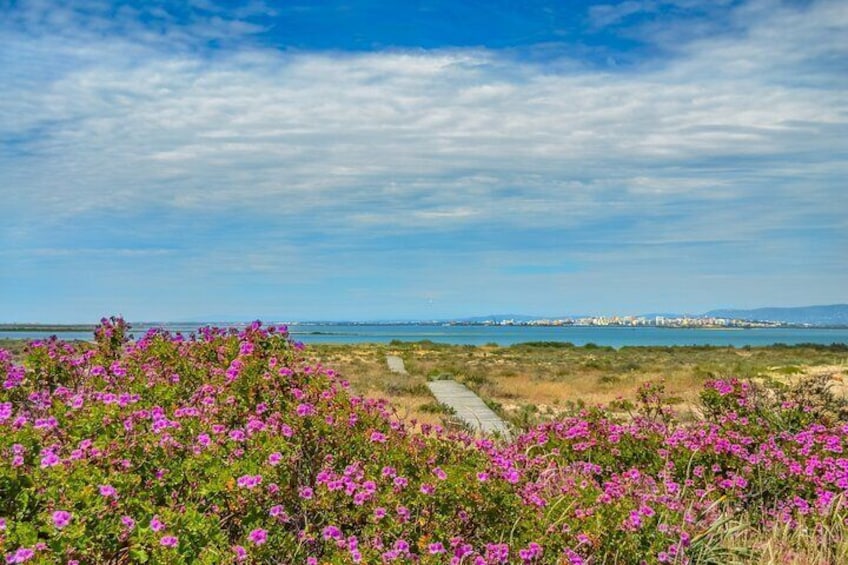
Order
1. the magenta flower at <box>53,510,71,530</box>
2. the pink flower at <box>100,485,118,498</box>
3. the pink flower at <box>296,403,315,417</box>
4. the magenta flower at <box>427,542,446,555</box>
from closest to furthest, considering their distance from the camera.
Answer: the magenta flower at <box>53,510,71,530</box> < the pink flower at <box>100,485,118,498</box> < the magenta flower at <box>427,542,446,555</box> < the pink flower at <box>296,403,315,417</box>

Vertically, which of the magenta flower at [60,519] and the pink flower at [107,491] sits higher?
the pink flower at [107,491]

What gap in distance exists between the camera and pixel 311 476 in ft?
Answer: 15.3

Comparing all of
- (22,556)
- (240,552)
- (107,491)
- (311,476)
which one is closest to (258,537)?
(240,552)

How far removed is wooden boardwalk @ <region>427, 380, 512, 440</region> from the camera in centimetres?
1502

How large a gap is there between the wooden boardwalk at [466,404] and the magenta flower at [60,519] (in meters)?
10.5

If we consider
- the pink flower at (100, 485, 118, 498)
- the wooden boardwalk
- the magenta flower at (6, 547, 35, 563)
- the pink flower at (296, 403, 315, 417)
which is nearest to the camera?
the magenta flower at (6, 547, 35, 563)

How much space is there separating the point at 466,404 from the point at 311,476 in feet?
51.0

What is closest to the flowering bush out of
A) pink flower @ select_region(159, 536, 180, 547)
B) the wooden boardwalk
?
pink flower @ select_region(159, 536, 180, 547)

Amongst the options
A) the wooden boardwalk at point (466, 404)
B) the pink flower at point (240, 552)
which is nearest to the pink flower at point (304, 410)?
the pink flower at point (240, 552)

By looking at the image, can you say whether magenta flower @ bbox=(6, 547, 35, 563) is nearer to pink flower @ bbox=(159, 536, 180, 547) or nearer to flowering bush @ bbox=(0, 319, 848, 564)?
flowering bush @ bbox=(0, 319, 848, 564)

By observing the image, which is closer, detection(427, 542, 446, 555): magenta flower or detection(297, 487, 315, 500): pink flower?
detection(427, 542, 446, 555): magenta flower

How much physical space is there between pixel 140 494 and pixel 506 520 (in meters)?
1.84

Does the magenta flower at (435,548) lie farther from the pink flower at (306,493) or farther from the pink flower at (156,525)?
the pink flower at (156,525)

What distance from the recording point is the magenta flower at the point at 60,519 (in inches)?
109
